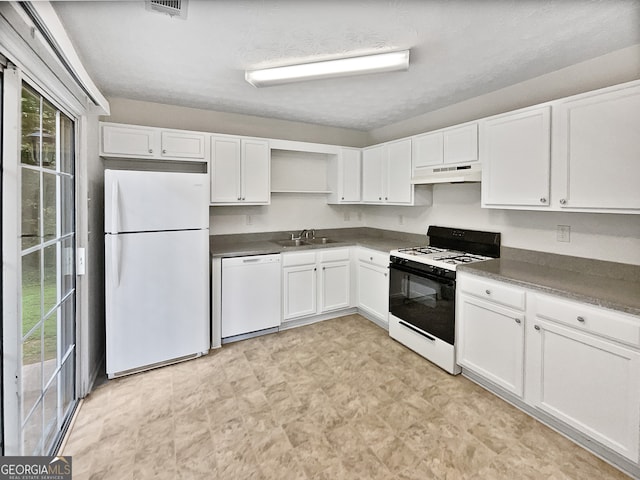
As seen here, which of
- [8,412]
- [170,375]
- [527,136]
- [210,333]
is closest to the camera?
[8,412]

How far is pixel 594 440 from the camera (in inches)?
68.1

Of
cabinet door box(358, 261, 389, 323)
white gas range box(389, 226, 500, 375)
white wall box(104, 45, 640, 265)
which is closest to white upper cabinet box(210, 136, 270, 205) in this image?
white wall box(104, 45, 640, 265)

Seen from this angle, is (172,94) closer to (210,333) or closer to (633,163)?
(210,333)

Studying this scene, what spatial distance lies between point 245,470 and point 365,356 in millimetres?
1489

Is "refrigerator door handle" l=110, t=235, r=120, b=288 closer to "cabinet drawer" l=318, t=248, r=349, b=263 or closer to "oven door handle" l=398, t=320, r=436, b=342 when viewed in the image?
"cabinet drawer" l=318, t=248, r=349, b=263

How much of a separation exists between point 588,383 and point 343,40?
2.51 m

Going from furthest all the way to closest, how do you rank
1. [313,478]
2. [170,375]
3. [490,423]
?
1. [170,375]
2. [490,423]
3. [313,478]

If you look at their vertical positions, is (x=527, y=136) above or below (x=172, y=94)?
below

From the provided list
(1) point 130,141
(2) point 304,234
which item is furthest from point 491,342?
(1) point 130,141

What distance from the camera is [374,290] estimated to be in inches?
139

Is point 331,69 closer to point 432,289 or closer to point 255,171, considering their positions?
point 255,171

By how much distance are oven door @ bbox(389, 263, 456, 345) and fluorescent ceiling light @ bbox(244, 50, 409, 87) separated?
173 cm

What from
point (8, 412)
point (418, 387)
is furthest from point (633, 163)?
point (8, 412)

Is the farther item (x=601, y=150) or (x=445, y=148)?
(x=445, y=148)
